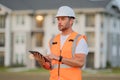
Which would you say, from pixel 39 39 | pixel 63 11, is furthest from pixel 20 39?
pixel 63 11

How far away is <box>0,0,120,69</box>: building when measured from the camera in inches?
815

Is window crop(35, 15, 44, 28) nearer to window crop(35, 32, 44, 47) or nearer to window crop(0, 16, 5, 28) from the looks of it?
window crop(35, 32, 44, 47)

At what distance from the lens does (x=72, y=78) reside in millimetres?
2008

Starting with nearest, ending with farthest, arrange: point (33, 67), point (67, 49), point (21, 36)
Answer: point (67, 49) < point (33, 67) < point (21, 36)

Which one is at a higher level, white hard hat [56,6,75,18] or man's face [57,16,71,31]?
white hard hat [56,6,75,18]

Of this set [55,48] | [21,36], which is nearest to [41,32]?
[21,36]

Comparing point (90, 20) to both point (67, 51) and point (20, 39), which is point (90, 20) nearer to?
point (20, 39)

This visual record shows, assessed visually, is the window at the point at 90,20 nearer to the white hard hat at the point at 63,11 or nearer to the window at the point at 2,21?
the window at the point at 2,21

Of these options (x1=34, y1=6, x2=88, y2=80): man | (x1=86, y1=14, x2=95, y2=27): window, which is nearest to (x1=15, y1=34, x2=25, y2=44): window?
(x1=86, y1=14, x2=95, y2=27): window

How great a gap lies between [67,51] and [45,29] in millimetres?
19524

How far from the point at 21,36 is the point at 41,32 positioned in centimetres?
91

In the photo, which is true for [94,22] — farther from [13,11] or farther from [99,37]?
[13,11]

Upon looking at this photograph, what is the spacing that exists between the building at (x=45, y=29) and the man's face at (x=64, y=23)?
18104 millimetres

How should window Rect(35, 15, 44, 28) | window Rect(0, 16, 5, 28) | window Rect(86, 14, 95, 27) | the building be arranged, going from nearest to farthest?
the building < window Rect(86, 14, 95, 27) < window Rect(35, 15, 44, 28) < window Rect(0, 16, 5, 28)
